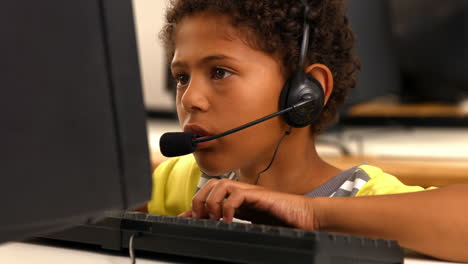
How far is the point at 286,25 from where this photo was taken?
794mm

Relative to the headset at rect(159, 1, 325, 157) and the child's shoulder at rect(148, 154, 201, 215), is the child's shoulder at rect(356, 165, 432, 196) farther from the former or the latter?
the child's shoulder at rect(148, 154, 201, 215)

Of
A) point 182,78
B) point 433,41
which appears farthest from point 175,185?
point 433,41

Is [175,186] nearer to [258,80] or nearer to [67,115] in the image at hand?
[258,80]

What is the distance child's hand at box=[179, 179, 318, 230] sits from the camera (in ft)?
2.09

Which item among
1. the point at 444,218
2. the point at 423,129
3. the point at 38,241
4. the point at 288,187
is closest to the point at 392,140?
the point at 423,129

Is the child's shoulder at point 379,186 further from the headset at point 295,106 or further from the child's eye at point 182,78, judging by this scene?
the child's eye at point 182,78

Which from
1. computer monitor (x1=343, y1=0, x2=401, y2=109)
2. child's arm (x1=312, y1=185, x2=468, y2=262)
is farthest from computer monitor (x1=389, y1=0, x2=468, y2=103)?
child's arm (x1=312, y1=185, x2=468, y2=262)

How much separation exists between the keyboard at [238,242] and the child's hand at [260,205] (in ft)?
0.33

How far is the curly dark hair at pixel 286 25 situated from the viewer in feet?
2.55

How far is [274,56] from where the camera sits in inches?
31.0

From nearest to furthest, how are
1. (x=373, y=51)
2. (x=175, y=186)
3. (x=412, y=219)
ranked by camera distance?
(x=412, y=219), (x=175, y=186), (x=373, y=51)

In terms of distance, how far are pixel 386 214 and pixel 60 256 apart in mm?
346

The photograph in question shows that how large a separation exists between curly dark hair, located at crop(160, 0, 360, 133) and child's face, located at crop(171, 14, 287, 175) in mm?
15

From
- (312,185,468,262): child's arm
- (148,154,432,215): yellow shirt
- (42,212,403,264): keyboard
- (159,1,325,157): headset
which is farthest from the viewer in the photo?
(148,154,432,215): yellow shirt
